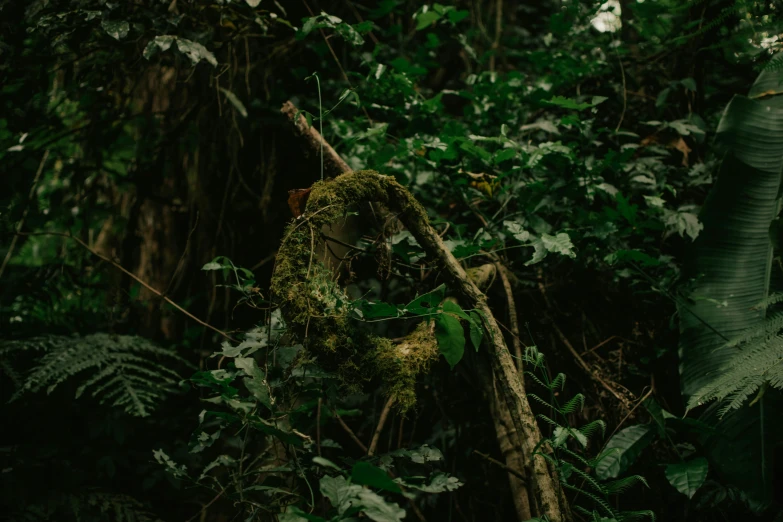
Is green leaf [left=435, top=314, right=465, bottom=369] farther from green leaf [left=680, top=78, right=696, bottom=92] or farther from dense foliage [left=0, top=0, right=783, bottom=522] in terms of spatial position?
green leaf [left=680, top=78, right=696, bottom=92]

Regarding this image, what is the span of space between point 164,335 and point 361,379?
176 centimetres

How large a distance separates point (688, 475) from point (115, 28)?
267 cm

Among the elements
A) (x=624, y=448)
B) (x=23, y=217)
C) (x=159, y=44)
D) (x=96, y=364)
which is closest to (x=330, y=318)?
(x=624, y=448)

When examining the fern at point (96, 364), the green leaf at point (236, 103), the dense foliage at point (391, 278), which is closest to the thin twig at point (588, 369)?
the dense foliage at point (391, 278)

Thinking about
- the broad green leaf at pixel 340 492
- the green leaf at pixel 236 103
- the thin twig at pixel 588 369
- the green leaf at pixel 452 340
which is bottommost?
the thin twig at pixel 588 369

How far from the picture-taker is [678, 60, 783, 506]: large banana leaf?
184cm

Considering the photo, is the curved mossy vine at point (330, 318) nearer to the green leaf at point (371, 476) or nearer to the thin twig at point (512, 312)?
the green leaf at point (371, 476)

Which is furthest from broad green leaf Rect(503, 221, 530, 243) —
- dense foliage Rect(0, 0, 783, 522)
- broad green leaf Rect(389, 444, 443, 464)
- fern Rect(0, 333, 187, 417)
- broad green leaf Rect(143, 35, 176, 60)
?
broad green leaf Rect(143, 35, 176, 60)

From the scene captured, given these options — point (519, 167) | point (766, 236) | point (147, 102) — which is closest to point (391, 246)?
point (519, 167)

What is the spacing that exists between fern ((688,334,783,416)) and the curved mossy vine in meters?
0.88

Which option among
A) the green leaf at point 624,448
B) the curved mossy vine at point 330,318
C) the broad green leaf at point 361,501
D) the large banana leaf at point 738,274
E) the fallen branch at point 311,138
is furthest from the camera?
the fallen branch at point 311,138

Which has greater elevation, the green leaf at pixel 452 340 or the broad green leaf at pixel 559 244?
the broad green leaf at pixel 559 244

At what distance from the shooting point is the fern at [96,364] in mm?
2023

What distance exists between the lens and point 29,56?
7.98 ft
